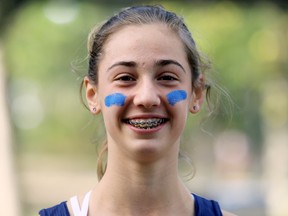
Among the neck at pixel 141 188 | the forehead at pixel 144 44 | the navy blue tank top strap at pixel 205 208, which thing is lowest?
the navy blue tank top strap at pixel 205 208

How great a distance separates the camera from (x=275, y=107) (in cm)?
1841

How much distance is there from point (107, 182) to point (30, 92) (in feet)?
55.8

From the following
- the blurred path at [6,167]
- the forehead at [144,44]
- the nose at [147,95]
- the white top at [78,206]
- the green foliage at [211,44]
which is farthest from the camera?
the green foliage at [211,44]

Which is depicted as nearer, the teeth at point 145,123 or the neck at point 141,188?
the teeth at point 145,123

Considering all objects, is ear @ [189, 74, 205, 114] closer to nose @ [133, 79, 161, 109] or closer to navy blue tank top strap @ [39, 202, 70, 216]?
nose @ [133, 79, 161, 109]

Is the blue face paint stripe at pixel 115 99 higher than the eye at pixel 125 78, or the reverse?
the eye at pixel 125 78

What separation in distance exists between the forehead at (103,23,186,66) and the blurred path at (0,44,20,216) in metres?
5.64

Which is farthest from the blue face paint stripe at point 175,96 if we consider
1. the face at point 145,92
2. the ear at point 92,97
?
the ear at point 92,97

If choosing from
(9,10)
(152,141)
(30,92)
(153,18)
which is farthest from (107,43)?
(30,92)

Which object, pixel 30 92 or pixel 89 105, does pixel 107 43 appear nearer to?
pixel 89 105

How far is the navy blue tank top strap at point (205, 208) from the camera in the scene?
11.6 feet

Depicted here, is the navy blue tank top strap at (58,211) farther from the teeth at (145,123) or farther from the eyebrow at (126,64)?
the eyebrow at (126,64)

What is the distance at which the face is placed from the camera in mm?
3258

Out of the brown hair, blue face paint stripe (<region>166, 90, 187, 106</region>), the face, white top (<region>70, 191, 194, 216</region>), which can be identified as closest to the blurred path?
the brown hair
